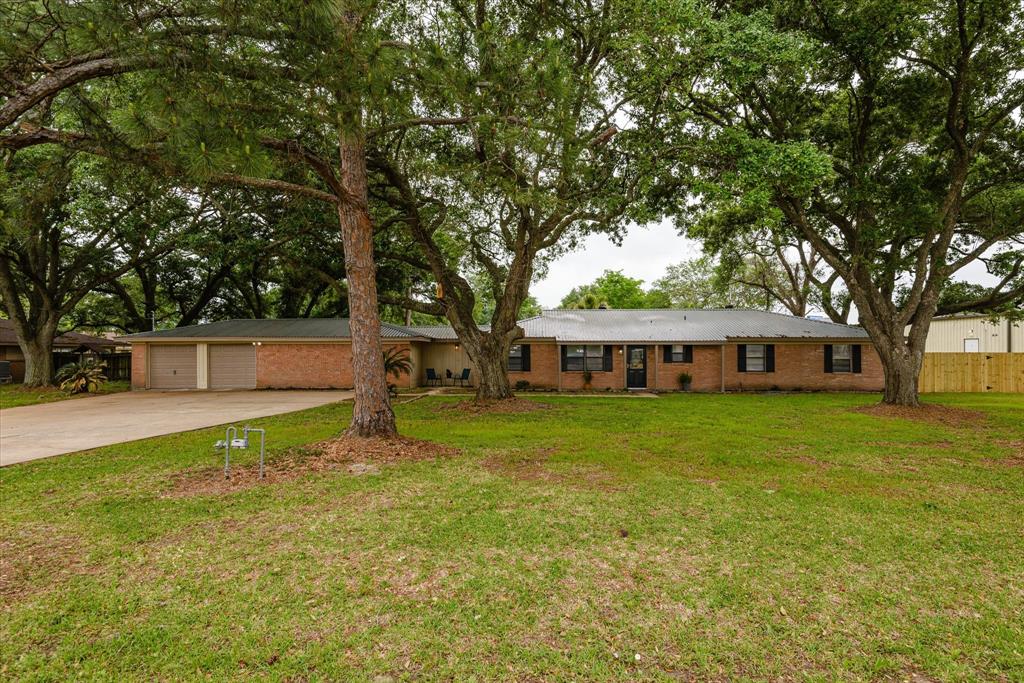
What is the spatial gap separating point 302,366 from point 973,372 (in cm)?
2721

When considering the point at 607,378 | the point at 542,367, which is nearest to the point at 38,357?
the point at 542,367

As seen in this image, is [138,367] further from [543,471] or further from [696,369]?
[696,369]

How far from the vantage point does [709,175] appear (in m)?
11.2

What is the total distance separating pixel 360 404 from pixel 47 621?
5.18 metres

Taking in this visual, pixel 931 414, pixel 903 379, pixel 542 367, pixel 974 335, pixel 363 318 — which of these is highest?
pixel 974 335

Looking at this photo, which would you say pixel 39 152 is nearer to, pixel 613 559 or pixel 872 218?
pixel 613 559

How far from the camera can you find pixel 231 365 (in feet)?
67.0

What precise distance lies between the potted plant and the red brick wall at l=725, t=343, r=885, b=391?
4.85ft

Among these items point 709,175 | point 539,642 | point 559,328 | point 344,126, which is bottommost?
point 539,642

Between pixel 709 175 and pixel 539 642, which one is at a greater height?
pixel 709 175

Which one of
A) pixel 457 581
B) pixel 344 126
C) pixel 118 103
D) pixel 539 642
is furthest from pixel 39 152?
pixel 539 642

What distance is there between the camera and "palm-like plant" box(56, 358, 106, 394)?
1783 centimetres

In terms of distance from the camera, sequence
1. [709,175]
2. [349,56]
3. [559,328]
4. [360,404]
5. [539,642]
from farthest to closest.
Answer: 1. [559,328]
2. [709,175]
3. [360,404]
4. [349,56]
5. [539,642]

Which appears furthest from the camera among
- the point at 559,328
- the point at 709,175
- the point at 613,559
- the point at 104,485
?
the point at 559,328
